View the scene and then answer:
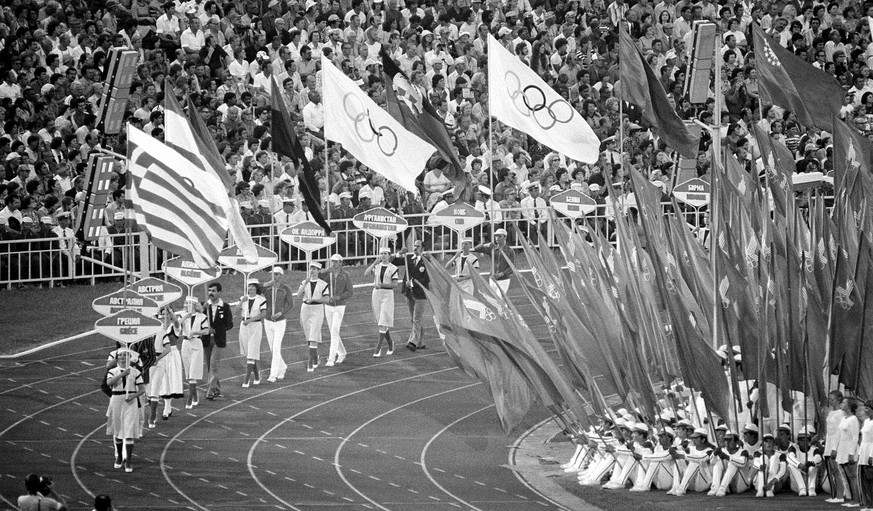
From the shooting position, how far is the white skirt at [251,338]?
28.8 meters

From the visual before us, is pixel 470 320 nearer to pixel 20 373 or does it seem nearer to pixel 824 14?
pixel 20 373

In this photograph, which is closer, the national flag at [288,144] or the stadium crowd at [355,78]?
the national flag at [288,144]

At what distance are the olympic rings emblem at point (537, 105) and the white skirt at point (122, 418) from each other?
28.5 ft

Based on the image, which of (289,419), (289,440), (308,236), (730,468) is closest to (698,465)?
(730,468)

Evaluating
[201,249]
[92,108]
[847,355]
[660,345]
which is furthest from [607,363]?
[92,108]

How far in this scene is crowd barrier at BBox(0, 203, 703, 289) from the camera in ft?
106

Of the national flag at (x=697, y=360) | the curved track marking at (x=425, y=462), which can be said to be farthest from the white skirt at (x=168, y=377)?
the national flag at (x=697, y=360)

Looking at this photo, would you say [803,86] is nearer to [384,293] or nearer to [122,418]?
[384,293]

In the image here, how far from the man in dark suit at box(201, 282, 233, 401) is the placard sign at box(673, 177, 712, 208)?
25.6 ft

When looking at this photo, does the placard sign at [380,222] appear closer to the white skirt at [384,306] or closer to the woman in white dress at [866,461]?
the white skirt at [384,306]

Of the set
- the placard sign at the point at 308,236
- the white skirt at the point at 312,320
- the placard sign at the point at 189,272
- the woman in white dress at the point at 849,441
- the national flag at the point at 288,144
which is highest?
the national flag at the point at 288,144

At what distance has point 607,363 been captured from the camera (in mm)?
25031

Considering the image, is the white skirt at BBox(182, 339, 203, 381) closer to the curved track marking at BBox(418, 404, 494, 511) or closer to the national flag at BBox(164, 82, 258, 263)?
the national flag at BBox(164, 82, 258, 263)

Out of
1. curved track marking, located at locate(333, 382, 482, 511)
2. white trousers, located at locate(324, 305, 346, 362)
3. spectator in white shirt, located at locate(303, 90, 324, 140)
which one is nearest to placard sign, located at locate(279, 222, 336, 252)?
white trousers, located at locate(324, 305, 346, 362)
